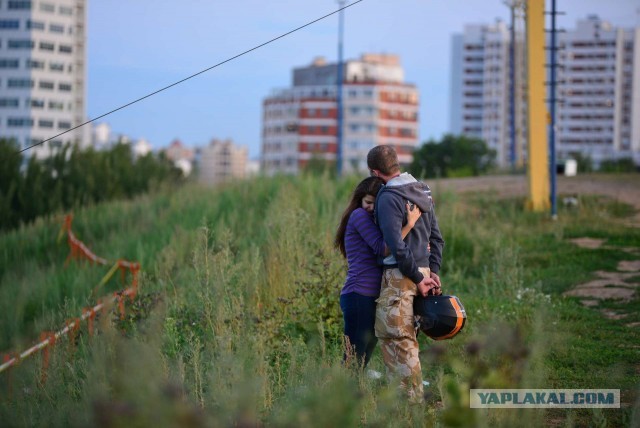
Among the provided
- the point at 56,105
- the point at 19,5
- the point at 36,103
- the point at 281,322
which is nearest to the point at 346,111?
the point at 56,105

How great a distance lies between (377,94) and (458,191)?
477 feet

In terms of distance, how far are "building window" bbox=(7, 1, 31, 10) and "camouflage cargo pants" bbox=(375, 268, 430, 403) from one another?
12994cm

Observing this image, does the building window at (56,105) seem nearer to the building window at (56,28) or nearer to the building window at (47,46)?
the building window at (47,46)

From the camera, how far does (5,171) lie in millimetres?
32344

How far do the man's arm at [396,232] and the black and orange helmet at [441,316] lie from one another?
18 cm

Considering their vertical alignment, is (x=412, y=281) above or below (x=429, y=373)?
above

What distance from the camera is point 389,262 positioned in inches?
269

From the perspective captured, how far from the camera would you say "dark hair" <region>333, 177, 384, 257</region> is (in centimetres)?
704

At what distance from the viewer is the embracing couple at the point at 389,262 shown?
6.70 m

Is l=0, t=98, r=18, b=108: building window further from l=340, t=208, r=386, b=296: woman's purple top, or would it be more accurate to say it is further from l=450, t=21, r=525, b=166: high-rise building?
l=340, t=208, r=386, b=296: woman's purple top

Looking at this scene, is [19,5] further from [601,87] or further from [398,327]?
[398,327]

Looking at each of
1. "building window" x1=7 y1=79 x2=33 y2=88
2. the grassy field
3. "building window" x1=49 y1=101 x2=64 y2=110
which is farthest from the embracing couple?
"building window" x1=7 y1=79 x2=33 y2=88

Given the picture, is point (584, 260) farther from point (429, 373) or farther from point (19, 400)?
point (19, 400)

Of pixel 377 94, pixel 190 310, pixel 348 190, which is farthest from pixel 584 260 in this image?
pixel 377 94
